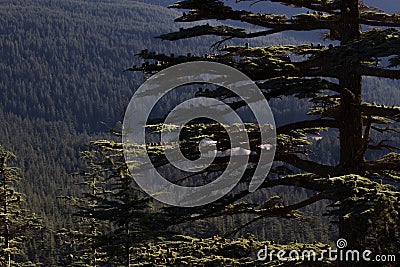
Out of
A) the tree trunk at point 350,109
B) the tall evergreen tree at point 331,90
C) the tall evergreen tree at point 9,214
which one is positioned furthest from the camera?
the tall evergreen tree at point 9,214

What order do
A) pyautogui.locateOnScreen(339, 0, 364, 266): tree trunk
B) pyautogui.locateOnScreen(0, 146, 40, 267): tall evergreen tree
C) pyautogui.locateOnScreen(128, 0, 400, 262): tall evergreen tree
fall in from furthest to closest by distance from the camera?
1. pyautogui.locateOnScreen(0, 146, 40, 267): tall evergreen tree
2. pyautogui.locateOnScreen(339, 0, 364, 266): tree trunk
3. pyautogui.locateOnScreen(128, 0, 400, 262): tall evergreen tree

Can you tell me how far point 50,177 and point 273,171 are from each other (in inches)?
6165

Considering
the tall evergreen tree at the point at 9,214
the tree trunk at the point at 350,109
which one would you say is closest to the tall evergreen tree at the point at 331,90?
the tree trunk at the point at 350,109

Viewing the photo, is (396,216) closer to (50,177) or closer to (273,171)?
(273,171)

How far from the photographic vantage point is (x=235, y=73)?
7.54m

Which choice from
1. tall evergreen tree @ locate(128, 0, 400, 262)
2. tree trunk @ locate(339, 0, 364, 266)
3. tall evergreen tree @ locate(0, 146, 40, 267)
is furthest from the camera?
tall evergreen tree @ locate(0, 146, 40, 267)

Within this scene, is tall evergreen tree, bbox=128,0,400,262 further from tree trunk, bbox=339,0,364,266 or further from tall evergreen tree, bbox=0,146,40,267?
tall evergreen tree, bbox=0,146,40,267

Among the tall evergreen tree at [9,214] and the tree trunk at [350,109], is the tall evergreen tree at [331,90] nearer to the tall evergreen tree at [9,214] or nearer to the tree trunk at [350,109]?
the tree trunk at [350,109]

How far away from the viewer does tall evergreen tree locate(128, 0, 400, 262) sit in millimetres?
6387

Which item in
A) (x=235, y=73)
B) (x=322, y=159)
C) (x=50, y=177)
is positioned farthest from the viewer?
(x=50, y=177)

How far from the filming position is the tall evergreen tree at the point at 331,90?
639 centimetres

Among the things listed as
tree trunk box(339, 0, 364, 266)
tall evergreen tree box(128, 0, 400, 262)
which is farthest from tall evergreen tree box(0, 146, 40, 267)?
tree trunk box(339, 0, 364, 266)

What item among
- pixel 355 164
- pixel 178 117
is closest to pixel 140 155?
pixel 178 117

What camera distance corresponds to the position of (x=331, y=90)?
26.1ft
